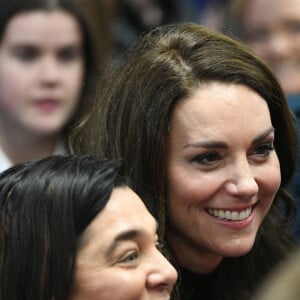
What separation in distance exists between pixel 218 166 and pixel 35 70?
1.53 metres

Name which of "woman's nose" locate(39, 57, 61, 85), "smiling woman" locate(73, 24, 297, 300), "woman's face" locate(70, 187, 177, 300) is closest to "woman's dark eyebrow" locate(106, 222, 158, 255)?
"woman's face" locate(70, 187, 177, 300)

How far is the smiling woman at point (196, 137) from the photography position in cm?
330

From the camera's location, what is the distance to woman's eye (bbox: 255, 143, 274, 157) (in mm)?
3391

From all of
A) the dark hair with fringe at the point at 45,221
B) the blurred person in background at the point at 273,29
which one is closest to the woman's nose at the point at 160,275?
the dark hair with fringe at the point at 45,221

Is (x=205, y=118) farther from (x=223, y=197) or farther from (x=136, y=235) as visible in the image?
(x=136, y=235)

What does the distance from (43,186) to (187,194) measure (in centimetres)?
69

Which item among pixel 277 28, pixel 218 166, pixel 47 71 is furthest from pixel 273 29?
pixel 218 166

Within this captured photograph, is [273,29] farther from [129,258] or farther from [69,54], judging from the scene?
[129,258]

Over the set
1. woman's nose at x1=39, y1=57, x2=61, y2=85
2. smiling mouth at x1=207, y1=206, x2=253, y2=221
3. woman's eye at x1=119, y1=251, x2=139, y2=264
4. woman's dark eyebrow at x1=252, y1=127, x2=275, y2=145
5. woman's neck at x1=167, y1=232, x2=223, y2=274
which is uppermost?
woman's nose at x1=39, y1=57, x2=61, y2=85

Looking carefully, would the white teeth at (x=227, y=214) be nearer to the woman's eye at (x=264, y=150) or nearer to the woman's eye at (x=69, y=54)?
the woman's eye at (x=264, y=150)

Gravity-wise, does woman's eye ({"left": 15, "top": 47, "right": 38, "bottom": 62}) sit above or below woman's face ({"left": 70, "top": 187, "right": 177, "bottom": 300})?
above

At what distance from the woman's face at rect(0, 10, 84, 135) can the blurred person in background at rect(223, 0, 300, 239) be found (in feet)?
2.90

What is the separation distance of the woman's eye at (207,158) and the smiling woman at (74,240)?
20.2 inches

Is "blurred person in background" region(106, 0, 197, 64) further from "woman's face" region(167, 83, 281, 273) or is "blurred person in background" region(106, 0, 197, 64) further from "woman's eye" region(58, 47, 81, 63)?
"woman's face" region(167, 83, 281, 273)
